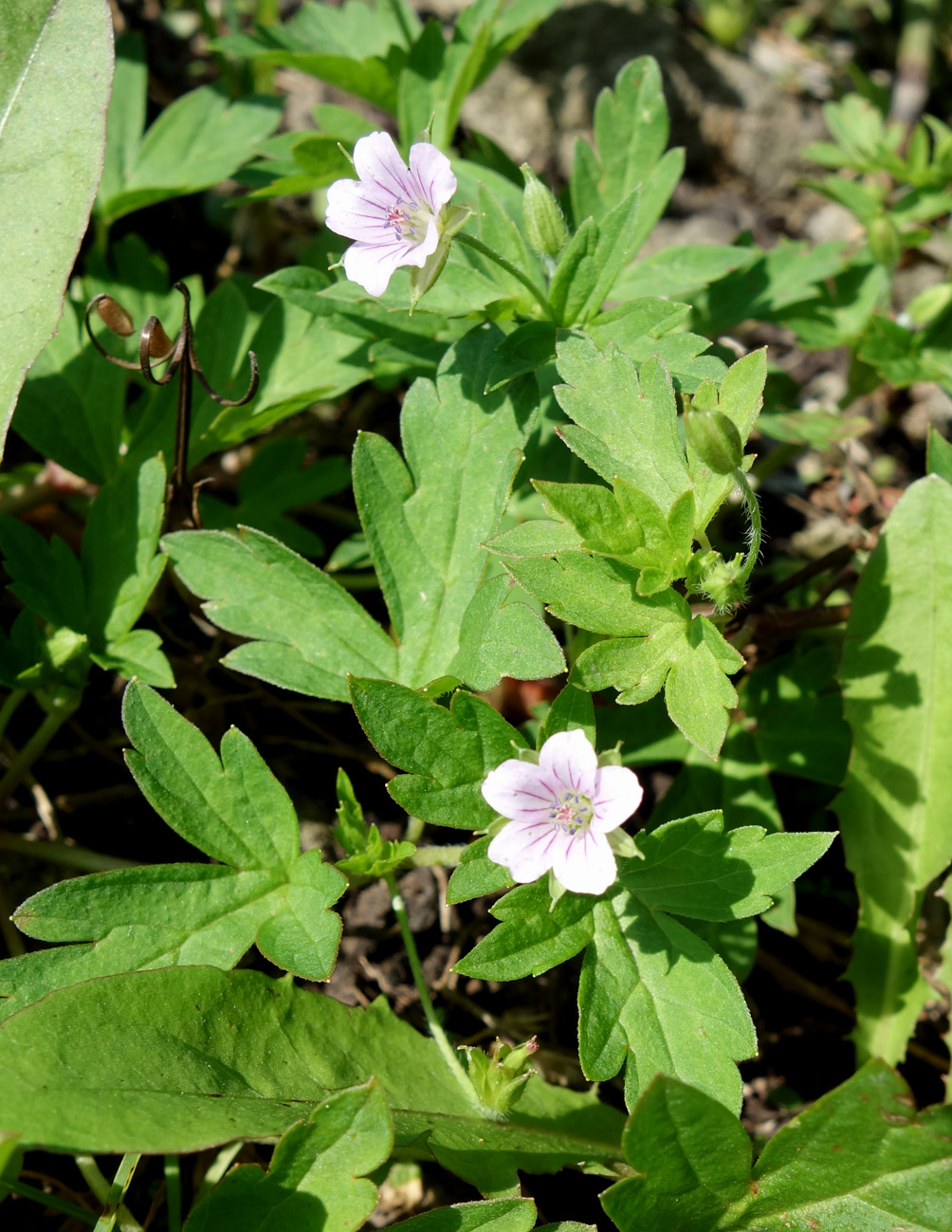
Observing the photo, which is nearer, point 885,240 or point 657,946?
point 657,946

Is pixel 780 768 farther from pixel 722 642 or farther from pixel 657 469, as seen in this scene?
pixel 657 469

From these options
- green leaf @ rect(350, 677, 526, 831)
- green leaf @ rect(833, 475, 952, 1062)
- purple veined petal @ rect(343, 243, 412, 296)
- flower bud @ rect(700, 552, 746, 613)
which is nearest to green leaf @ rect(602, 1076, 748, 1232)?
green leaf @ rect(350, 677, 526, 831)

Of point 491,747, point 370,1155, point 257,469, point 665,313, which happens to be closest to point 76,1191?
point 370,1155

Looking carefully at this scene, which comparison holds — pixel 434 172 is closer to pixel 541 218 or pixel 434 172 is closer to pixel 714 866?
pixel 541 218

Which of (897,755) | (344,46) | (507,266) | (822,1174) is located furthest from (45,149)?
(822,1174)

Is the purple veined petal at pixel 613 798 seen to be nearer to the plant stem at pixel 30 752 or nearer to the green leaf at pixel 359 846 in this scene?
the green leaf at pixel 359 846
